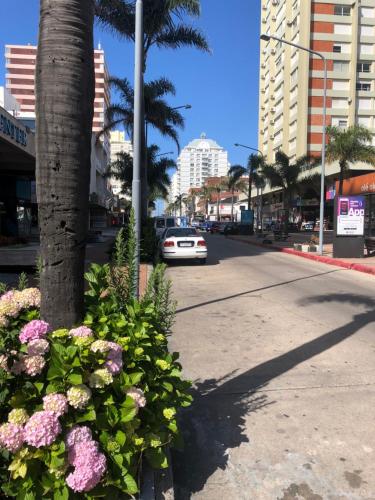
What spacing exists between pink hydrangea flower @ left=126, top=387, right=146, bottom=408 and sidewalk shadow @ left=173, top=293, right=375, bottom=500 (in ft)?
2.63

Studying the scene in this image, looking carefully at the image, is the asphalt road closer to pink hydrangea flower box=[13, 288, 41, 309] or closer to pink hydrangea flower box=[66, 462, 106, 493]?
pink hydrangea flower box=[66, 462, 106, 493]

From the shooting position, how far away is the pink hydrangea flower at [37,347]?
2.55 metres

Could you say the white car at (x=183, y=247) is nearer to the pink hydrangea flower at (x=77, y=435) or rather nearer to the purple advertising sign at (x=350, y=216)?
the purple advertising sign at (x=350, y=216)

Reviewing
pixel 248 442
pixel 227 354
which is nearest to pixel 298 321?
pixel 227 354

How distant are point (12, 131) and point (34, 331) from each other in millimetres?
14608

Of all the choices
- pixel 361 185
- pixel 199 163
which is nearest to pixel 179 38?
pixel 361 185

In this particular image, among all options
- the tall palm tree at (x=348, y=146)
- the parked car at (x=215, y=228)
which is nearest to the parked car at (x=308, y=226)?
the parked car at (x=215, y=228)

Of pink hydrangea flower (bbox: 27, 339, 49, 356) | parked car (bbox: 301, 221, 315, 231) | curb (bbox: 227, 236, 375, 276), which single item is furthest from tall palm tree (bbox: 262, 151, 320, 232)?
pink hydrangea flower (bbox: 27, 339, 49, 356)

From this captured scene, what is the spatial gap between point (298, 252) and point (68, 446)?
2208cm

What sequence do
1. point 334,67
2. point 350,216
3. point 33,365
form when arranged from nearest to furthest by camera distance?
point 33,365 → point 350,216 → point 334,67

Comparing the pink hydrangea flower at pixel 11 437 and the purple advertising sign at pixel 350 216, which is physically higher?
the purple advertising sign at pixel 350 216

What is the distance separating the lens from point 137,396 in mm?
2686

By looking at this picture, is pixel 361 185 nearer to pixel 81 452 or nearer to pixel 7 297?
pixel 7 297

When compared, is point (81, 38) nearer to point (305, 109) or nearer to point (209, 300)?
point (209, 300)
